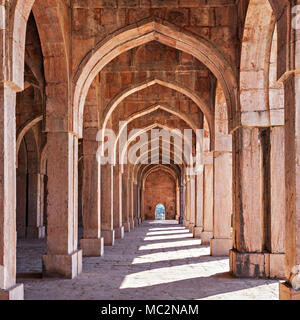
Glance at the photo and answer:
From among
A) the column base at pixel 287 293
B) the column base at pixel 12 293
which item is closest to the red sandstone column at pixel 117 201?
the column base at pixel 12 293

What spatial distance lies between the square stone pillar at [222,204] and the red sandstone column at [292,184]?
5.79 meters

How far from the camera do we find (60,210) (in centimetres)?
783

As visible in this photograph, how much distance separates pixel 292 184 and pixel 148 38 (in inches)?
196

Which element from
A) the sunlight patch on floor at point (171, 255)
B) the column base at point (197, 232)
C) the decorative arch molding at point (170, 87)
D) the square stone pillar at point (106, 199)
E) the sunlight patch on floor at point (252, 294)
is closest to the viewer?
the sunlight patch on floor at point (252, 294)

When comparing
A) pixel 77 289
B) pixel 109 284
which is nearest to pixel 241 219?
pixel 109 284

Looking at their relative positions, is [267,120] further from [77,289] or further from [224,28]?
[77,289]

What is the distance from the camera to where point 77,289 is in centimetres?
684

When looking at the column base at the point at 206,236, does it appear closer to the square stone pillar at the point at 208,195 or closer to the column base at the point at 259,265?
the square stone pillar at the point at 208,195

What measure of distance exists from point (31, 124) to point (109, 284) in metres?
8.88

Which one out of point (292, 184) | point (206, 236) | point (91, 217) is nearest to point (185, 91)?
point (91, 217)

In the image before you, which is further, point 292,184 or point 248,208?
point 248,208

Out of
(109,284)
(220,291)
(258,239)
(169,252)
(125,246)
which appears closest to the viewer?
(220,291)

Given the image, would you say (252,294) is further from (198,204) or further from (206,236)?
(198,204)

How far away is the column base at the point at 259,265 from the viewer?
7629 millimetres
